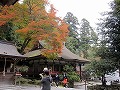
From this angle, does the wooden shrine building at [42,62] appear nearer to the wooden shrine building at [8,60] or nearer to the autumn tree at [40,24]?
the autumn tree at [40,24]

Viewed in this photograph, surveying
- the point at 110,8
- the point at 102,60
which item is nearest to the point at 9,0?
the point at 102,60

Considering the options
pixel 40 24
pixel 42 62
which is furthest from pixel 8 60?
pixel 42 62

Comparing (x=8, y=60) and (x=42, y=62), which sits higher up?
(x=8, y=60)

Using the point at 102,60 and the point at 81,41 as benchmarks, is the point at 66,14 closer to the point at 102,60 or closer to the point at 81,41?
the point at 81,41

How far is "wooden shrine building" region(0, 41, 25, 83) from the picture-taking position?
72.4ft

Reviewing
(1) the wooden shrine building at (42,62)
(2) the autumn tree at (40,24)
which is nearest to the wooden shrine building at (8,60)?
A: (2) the autumn tree at (40,24)

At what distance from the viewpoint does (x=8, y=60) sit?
2417 centimetres

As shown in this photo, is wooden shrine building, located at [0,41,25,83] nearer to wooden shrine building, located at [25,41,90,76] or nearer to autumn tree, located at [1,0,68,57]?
autumn tree, located at [1,0,68,57]

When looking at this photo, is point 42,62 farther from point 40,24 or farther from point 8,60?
point 40,24

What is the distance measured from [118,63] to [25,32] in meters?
11.1

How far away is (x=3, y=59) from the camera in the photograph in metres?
23.5

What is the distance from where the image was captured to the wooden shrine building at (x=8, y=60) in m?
22.1

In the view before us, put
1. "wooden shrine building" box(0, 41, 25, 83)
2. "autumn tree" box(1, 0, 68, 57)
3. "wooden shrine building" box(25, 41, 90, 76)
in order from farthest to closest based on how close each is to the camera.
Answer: "wooden shrine building" box(25, 41, 90, 76)
"autumn tree" box(1, 0, 68, 57)
"wooden shrine building" box(0, 41, 25, 83)

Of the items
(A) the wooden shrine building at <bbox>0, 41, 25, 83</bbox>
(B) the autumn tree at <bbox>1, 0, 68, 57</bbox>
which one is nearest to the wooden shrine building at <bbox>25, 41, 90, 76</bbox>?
(B) the autumn tree at <bbox>1, 0, 68, 57</bbox>
